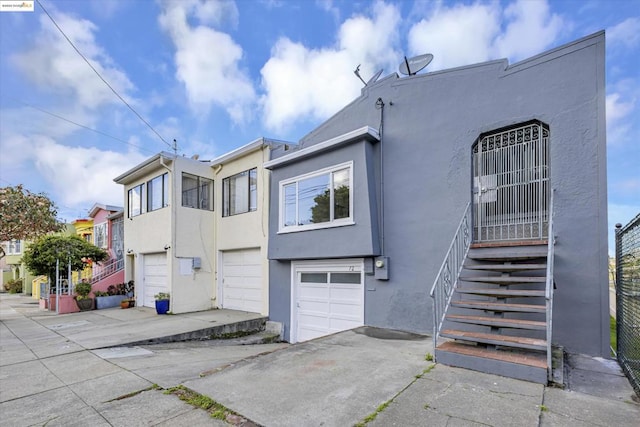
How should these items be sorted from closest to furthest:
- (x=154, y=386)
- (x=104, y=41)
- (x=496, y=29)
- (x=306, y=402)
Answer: (x=306, y=402), (x=154, y=386), (x=496, y=29), (x=104, y=41)

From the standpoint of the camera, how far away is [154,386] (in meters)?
4.55

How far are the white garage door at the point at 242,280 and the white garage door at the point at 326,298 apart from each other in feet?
6.52

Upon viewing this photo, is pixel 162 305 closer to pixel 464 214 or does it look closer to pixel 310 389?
pixel 310 389

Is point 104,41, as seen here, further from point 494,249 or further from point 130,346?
point 494,249

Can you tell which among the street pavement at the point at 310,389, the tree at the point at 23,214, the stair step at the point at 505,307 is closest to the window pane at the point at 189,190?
the tree at the point at 23,214

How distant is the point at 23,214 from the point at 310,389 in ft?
44.5

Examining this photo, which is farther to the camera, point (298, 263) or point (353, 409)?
point (298, 263)

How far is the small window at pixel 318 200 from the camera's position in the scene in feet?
26.5

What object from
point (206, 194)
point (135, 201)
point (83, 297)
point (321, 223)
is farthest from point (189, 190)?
point (321, 223)

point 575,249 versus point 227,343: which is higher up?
point 575,249

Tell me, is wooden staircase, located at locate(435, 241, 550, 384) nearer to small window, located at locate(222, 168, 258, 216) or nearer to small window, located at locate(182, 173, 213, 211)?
small window, located at locate(222, 168, 258, 216)

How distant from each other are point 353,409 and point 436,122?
18.9 feet

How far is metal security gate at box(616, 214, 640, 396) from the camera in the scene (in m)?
3.85

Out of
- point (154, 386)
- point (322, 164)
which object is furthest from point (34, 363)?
point (322, 164)
